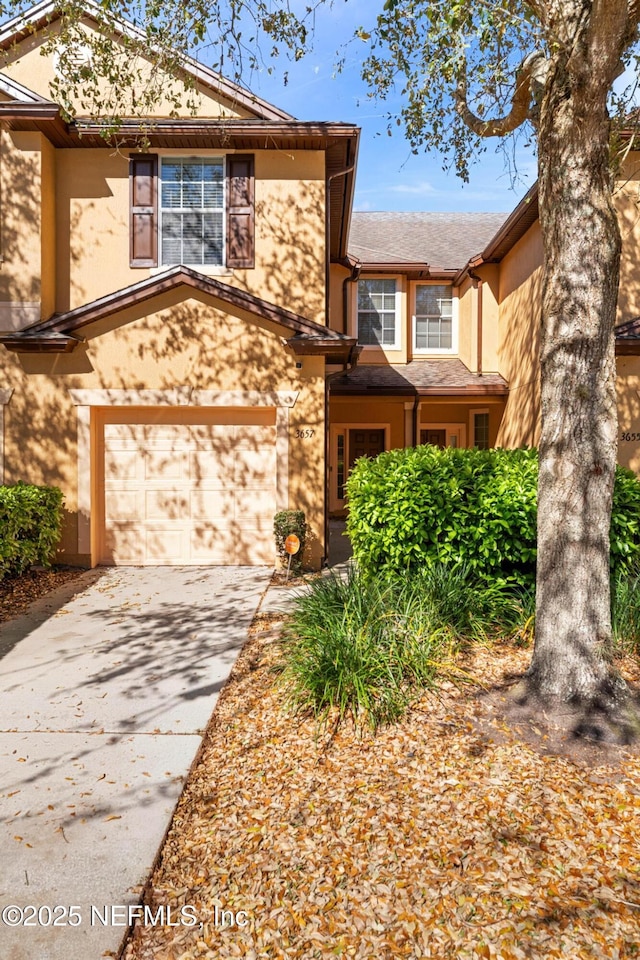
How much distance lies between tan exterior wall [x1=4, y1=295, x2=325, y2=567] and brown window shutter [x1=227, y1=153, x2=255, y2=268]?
4.42ft

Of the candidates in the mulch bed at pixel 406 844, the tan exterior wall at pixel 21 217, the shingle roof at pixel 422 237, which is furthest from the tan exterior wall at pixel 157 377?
the shingle roof at pixel 422 237

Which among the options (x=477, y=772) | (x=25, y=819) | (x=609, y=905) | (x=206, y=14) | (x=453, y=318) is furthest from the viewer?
(x=453, y=318)

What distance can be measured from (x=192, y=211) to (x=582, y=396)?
7.95m

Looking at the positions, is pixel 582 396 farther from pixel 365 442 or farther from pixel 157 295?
pixel 365 442

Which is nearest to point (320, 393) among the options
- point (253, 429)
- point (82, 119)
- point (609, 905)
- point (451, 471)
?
point (253, 429)

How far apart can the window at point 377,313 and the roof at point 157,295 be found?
5347 millimetres

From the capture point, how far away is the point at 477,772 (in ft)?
11.0

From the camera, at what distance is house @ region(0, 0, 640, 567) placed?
29.3 feet

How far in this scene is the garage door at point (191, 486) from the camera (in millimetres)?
9219

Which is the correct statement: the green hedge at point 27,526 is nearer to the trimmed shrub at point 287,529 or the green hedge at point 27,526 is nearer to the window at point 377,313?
the trimmed shrub at point 287,529

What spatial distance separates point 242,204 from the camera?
9.35m

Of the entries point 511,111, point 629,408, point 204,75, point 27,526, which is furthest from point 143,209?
point 629,408

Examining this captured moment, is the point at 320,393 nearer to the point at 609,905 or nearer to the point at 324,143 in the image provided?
the point at 324,143

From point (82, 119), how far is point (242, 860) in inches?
439
